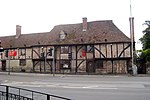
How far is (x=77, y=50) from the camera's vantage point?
4591 centimetres

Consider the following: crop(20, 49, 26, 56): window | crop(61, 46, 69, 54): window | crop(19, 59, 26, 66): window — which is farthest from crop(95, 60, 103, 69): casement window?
crop(20, 49, 26, 56): window

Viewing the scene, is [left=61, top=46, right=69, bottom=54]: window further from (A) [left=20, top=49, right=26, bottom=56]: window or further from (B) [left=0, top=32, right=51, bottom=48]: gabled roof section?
(A) [left=20, top=49, right=26, bottom=56]: window

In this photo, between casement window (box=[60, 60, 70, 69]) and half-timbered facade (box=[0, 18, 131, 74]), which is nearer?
half-timbered facade (box=[0, 18, 131, 74])

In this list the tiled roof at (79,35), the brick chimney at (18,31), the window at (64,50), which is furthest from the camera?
the brick chimney at (18,31)

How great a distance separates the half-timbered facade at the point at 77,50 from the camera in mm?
42969

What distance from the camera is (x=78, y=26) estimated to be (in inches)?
1944

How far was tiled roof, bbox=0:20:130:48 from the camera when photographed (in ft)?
146

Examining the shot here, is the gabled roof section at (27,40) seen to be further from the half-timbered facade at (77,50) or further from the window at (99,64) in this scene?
the window at (99,64)

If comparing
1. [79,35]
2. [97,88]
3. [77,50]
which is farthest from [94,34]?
→ [97,88]

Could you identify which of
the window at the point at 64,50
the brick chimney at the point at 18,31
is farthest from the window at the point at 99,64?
the brick chimney at the point at 18,31

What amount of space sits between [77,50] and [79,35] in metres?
2.87

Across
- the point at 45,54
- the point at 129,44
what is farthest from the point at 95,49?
the point at 45,54

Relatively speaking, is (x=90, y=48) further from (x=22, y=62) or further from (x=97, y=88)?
(x=97, y=88)

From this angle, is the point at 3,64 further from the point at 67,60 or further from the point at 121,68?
the point at 121,68
